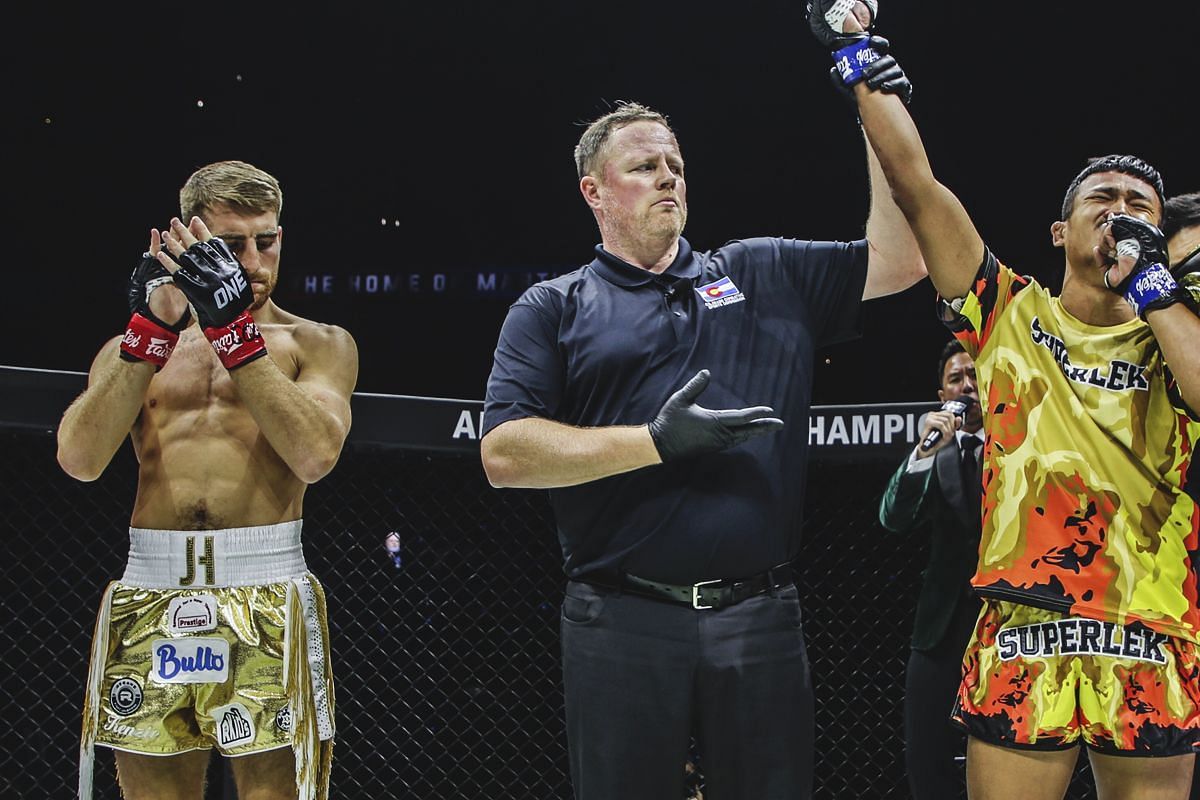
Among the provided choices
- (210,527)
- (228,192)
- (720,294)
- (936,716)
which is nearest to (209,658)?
(210,527)

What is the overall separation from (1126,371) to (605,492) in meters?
0.78

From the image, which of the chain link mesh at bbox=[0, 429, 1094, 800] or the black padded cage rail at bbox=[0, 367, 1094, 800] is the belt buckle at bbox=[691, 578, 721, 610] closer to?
the black padded cage rail at bbox=[0, 367, 1094, 800]

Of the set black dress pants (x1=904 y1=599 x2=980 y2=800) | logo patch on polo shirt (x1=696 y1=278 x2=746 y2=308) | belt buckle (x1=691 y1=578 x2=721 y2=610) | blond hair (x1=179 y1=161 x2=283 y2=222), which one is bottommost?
black dress pants (x1=904 y1=599 x2=980 y2=800)

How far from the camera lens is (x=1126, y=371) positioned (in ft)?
5.47

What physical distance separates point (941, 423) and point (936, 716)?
0.59 meters

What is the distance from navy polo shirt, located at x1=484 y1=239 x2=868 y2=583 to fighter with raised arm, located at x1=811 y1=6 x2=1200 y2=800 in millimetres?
213

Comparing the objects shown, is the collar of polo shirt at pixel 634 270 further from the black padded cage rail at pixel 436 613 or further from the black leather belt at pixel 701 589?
the black padded cage rail at pixel 436 613

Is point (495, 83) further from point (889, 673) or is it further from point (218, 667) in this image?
point (218, 667)

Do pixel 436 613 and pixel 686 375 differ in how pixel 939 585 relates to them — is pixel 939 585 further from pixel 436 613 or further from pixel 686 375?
pixel 436 613

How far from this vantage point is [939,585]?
7.74ft

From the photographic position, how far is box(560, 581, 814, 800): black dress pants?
1568mm

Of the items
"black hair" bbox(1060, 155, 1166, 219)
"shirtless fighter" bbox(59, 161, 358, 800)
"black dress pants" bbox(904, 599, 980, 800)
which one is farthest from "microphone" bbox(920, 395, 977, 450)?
"shirtless fighter" bbox(59, 161, 358, 800)

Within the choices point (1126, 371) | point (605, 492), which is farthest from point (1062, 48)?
point (605, 492)

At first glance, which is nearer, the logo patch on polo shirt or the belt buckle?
the belt buckle
